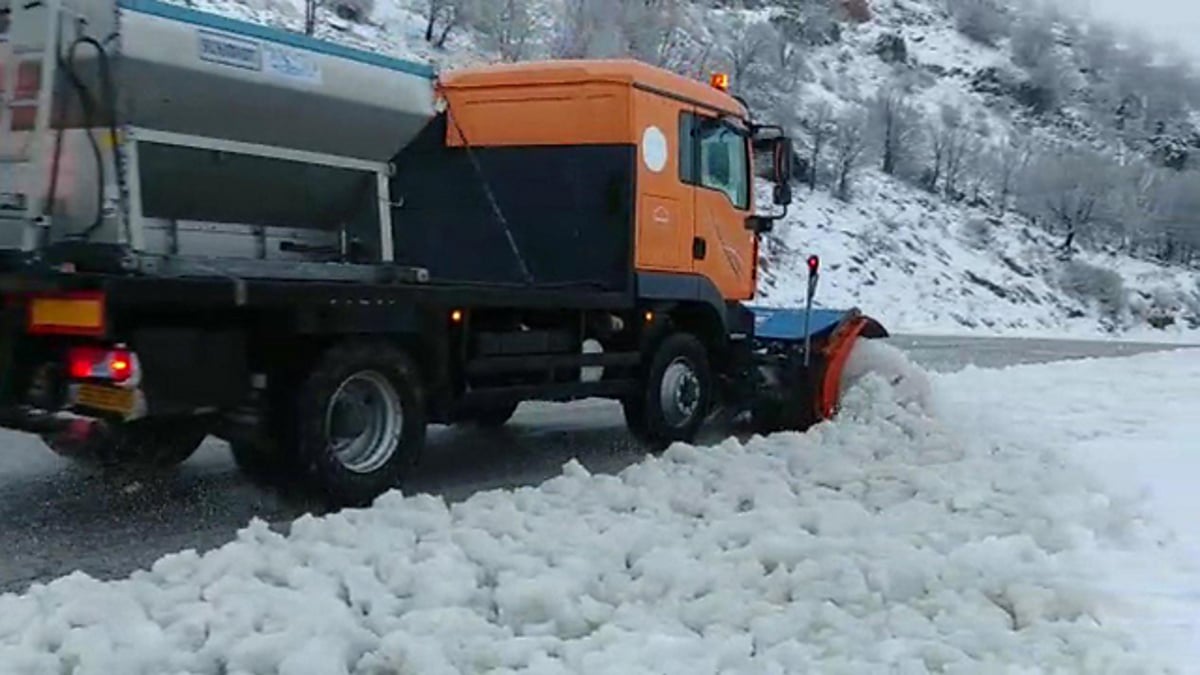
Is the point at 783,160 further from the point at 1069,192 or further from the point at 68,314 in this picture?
the point at 1069,192

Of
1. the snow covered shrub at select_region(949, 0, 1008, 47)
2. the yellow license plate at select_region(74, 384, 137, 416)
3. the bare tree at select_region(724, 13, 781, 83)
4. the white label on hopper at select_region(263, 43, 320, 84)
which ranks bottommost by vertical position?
the yellow license plate at select_region(74, 384, 137, 416)

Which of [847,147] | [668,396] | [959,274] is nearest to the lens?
[668,396]

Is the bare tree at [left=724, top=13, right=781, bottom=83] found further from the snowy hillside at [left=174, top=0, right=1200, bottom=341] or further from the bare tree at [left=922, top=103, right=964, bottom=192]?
the bare tree at [left=922, top=103, right=964, bottom=192]

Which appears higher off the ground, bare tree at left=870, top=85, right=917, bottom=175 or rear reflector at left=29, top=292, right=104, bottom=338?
bare tree at left=870, top=85, right=917, bottom=175

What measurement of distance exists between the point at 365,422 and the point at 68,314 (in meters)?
1.87

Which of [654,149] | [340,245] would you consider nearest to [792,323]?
[654,149]

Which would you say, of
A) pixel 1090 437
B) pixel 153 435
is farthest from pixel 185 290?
pixel 1090 437

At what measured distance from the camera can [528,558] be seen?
5.51m

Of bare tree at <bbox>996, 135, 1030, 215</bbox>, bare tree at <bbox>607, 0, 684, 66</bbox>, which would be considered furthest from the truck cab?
bare tree at <bbox>996, 135, 1030, 215</bbox>

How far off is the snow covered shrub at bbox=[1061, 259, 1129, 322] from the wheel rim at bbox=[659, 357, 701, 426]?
42.7 metres

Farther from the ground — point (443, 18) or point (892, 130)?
point (443, 18)

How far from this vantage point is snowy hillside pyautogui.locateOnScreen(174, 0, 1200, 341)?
3991 centimetres

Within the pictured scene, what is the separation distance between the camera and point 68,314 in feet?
20.5

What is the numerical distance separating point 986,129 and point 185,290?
63633mm
